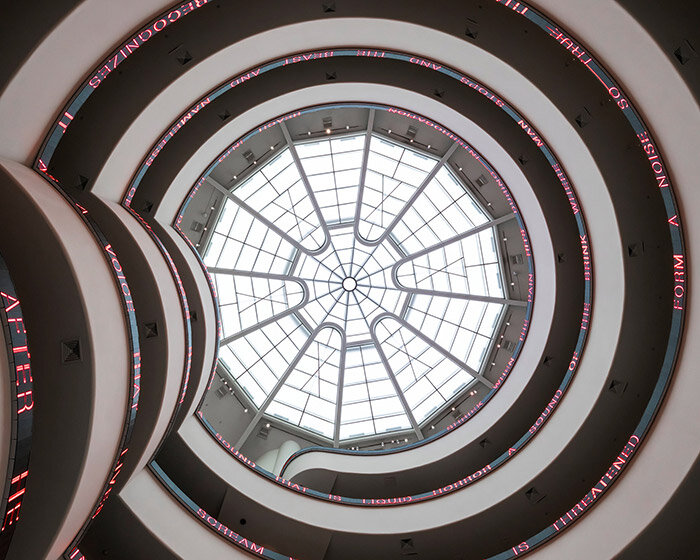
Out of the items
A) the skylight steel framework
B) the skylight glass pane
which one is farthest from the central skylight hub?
the skylight glass pane

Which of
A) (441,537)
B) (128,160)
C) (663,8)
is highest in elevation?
(663,8)

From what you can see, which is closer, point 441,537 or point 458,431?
point 441,537

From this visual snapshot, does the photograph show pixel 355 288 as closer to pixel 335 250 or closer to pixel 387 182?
pixel 335 250

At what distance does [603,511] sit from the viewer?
11203 millimetres

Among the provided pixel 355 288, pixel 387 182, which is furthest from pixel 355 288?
pixel 387 182

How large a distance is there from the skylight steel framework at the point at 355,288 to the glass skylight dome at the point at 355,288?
5 centimetres

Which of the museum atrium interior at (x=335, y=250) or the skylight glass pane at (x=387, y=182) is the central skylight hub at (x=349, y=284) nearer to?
the museum atrium interior at (x=335, y=250)

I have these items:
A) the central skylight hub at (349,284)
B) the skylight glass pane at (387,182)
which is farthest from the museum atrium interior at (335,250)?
the central skylight hub at (349,284)

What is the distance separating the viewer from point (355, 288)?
22844 millimetres

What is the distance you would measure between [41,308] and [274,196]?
13815 mm

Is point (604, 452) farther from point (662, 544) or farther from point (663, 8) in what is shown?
point (663, 8)

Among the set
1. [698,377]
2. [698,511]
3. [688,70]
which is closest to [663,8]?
[688,70]

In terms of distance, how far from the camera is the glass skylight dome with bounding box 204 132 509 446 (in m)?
20.2

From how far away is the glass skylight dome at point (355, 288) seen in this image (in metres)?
20.2
